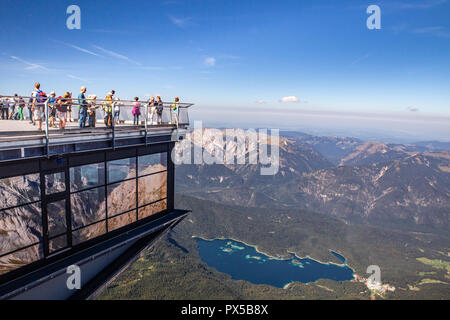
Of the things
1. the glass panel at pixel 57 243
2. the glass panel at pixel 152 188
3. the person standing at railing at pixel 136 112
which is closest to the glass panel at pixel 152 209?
the glass panel at pixel 152 188

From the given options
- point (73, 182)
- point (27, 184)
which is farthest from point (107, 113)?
point (27, 184)

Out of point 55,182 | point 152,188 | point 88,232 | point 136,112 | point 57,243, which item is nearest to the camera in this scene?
point 55,182

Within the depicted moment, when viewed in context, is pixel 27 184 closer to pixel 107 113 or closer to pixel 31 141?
pixel 31 141

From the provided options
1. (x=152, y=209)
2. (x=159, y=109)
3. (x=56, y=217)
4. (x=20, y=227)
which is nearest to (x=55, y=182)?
(x=56, y=217)

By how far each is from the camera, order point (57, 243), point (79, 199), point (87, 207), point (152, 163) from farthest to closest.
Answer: point (152, 163) < point (87, 207) < point (79, 199) < point (57, 243)

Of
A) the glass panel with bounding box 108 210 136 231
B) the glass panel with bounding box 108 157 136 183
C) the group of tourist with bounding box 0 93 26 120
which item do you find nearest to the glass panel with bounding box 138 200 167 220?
the glass panel with bounding box 108 210 136 231

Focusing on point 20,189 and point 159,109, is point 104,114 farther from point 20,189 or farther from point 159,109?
point 20,189
